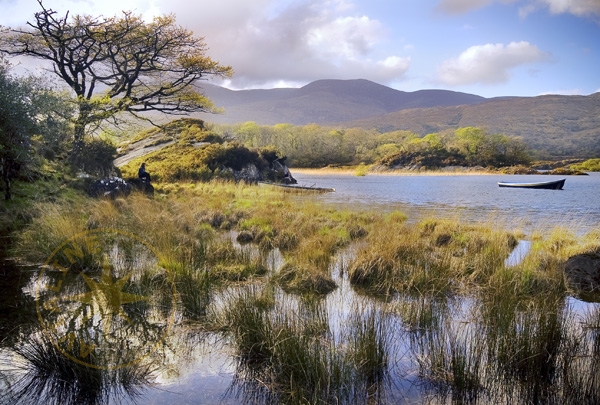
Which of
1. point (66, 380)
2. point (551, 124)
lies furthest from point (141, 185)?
point (551, 124)

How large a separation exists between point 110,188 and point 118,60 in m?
10.0

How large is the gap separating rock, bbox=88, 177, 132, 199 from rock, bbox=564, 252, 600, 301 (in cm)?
1249

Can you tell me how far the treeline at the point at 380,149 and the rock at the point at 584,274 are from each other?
56.3 m

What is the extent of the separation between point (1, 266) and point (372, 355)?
5.82 m

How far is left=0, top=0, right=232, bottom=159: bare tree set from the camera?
18922 millimetres

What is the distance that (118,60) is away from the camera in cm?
2188

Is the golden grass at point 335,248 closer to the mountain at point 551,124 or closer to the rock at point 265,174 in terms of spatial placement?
the rock at point 265,174

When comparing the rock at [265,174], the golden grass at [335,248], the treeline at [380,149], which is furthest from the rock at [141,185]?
the treeline at [380,149]

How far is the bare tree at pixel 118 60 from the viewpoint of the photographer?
18.9 meters

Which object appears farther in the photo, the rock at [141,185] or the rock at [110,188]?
the rock at [141,185]

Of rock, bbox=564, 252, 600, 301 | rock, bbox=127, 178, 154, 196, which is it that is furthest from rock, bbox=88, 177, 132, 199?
rock, bbox=564, 252, 600, 301

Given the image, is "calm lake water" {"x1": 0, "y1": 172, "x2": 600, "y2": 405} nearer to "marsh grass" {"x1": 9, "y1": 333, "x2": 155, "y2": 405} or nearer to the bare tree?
"marsh grass" {"x1": 9, "y1": 333, "x2": 155, "y2": 405}

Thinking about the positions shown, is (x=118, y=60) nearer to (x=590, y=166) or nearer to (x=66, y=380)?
(x=66, y=380)

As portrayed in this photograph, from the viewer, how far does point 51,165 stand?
15.8 metres
